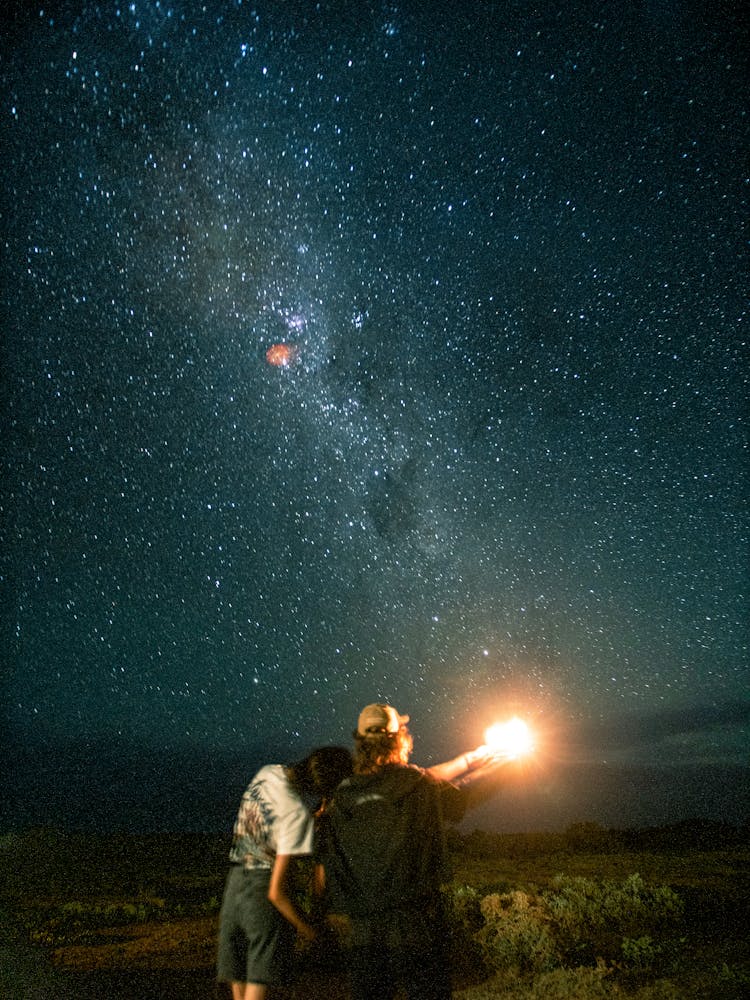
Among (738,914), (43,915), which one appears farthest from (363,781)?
(43,915)

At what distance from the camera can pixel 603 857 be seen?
23.4m

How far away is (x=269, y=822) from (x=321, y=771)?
328 mm

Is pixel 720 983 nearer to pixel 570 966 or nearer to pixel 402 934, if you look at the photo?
pixel 570 966

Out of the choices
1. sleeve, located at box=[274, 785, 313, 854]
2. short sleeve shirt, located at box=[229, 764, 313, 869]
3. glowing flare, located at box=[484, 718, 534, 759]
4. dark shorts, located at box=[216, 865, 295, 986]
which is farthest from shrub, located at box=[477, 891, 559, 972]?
sleeve, located at box=[274, 785, 313, 854]

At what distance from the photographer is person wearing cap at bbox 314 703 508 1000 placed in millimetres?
2666

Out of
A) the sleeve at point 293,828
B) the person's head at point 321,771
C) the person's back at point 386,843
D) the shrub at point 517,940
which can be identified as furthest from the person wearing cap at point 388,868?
the shrub at point 517,940

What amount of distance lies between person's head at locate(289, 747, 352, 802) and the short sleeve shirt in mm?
65

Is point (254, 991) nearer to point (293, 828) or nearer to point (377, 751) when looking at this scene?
point (293, 828)

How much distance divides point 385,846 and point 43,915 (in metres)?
15.3

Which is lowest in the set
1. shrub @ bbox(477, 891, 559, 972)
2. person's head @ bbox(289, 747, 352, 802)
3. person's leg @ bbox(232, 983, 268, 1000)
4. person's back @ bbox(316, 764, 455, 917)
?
shrub @ bbox(477, 891, 559, 972)

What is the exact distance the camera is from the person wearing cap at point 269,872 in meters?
3.17

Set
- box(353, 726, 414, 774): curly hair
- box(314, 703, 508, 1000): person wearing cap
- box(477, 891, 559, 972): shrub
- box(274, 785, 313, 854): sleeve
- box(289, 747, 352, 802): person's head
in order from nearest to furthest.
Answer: box(314, 703, 508, 1000): person wearing cap < box(353, 726, 414, 774): curly hair < box(274, 785, 313, 854): sleeve < box(289, 747, 352, 802): person's head < box(477, 891, 559, 972): shrub

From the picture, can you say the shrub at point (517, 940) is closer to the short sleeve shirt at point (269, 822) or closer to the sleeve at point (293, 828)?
the short sleeve shirt at point (269, 822)

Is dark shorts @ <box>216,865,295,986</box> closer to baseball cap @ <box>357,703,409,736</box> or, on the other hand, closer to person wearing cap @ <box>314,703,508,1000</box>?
person wearing cap @ <box>314,703,508,1000</box>
